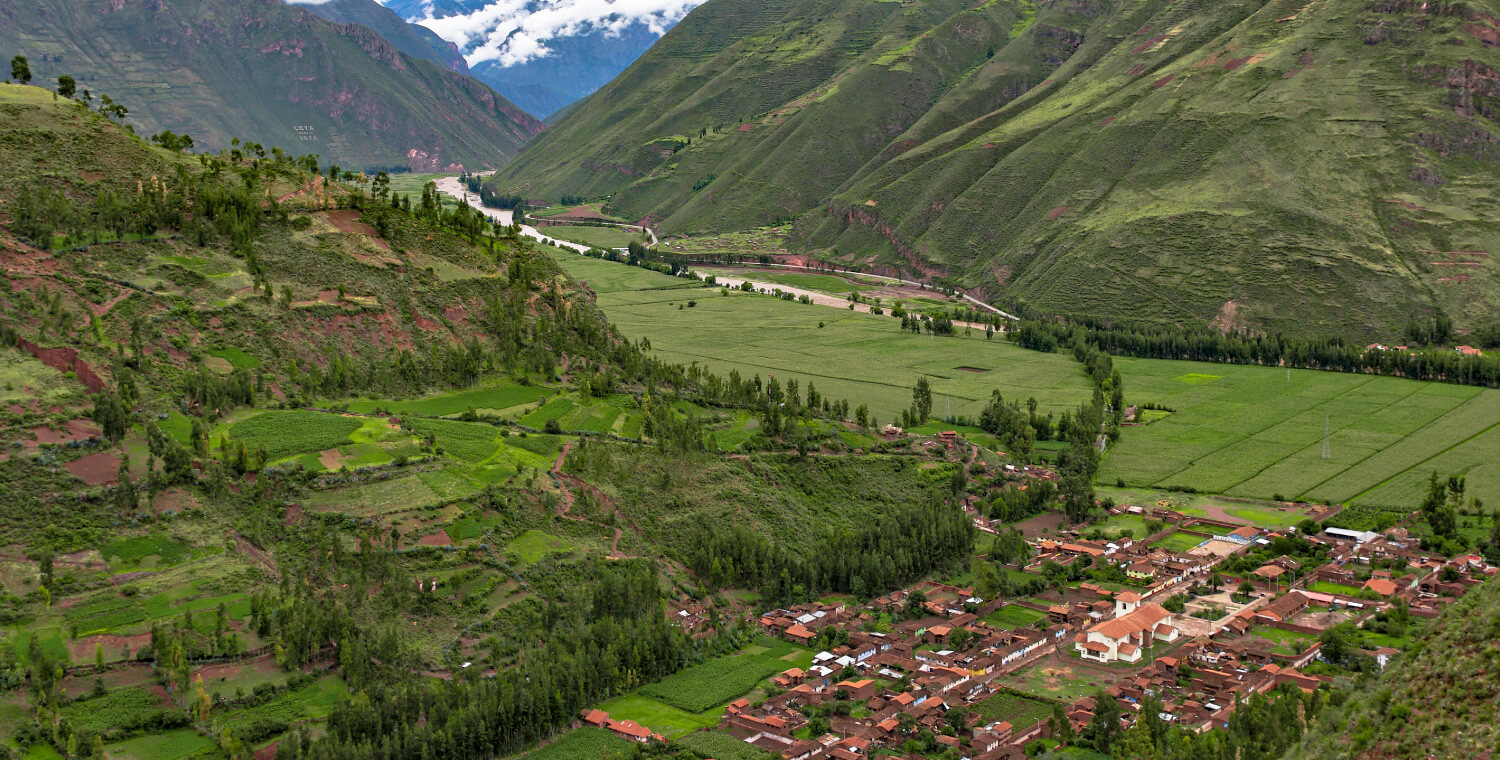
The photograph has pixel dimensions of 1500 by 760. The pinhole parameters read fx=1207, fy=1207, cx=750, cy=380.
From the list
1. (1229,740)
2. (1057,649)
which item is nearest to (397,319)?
(1057,649)

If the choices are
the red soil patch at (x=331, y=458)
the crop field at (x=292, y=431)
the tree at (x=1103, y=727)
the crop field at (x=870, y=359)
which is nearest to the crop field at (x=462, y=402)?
the crop field at (x=292, y=431)

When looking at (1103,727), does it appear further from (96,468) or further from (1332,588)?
(96,468)

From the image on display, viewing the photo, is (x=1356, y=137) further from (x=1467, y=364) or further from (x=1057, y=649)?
(x=1057, y=649)

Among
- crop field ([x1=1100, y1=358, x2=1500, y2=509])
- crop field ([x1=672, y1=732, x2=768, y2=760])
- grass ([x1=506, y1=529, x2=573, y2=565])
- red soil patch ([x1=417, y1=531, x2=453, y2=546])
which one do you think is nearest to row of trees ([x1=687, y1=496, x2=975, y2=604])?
grass ([x1=506, y1=529, x2=573, y2=565])

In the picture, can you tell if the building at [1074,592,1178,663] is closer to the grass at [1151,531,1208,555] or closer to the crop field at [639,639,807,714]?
the grass at [1151,531,1208,555]

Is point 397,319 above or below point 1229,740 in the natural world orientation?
above

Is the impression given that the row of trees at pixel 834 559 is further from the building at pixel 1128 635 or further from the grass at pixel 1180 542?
the grass at pixel 1180 542
